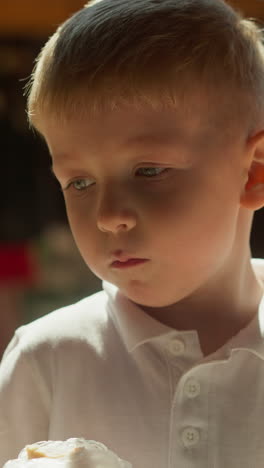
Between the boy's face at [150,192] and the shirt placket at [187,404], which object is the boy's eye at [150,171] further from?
the shirt placket at [187,404]

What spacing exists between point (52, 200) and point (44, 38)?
0.36m

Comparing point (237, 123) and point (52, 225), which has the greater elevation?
point (237, 123)

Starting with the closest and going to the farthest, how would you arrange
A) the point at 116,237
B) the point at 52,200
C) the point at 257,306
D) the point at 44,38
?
the point at 116,237 < the point at 257,306 < the point at 44,38 < the point at 52,200

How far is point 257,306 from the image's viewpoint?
0.71 m

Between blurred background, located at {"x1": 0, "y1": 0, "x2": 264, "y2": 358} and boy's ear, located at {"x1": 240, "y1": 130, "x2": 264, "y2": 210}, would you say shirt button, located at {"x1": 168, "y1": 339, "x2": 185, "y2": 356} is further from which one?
blurred background, located at {"x1": 0, "y1": 0, "x2": 264, "y2": 358}

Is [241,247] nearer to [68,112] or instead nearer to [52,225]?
[68,112]

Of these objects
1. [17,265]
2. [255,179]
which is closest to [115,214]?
[255,179]

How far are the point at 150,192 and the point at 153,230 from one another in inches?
1.1

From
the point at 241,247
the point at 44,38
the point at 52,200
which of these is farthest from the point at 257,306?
the point at 52,200

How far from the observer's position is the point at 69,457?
53 centimetres

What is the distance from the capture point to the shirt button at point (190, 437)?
2.04 ft

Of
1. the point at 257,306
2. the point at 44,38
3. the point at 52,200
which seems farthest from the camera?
the point at 52,200

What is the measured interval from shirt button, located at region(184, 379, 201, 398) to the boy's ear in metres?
0.14

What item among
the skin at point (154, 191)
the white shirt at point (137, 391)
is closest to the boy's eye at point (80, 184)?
the skin at point (154, 191)
